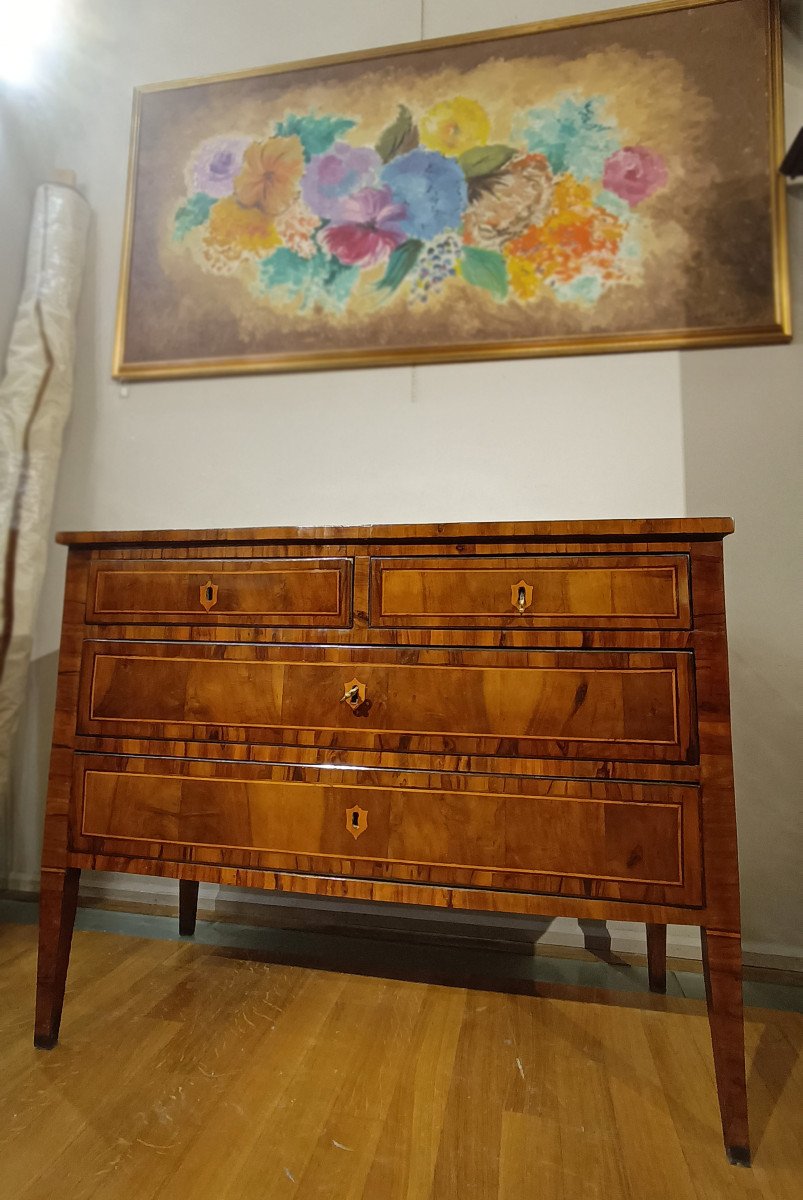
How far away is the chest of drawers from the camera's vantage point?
1.12 metres

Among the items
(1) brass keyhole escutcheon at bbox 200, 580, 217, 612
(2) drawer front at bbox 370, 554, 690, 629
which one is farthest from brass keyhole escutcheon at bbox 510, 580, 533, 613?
(1) brass keyhole escutcheon at bbox 200, 580, 217, 612

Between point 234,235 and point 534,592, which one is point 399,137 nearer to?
point 234,235

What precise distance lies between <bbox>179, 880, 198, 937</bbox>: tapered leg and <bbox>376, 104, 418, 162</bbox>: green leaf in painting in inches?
84.5

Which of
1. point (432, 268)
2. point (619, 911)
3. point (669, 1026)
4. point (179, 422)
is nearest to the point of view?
point (619, 911)

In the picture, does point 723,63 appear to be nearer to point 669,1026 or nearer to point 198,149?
point 198,149

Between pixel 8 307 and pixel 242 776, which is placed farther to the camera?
pixel 8 307

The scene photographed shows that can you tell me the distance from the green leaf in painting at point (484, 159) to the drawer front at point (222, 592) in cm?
136

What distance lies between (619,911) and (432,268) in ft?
5.60

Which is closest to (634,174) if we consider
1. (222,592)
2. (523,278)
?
(523,278)

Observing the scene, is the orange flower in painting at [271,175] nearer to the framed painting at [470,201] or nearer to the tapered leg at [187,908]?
the framed painting at [470,201]

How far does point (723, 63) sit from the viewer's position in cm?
178

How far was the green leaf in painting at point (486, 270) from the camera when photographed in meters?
1.87

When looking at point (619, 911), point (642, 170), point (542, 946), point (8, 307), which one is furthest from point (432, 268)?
point (542, 946)

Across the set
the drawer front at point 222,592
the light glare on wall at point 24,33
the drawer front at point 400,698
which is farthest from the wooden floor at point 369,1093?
the light glare on wall at point 24,33
